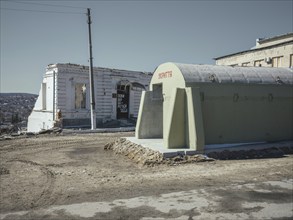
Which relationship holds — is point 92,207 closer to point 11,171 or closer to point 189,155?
point 11,171

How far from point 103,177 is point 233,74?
7.73 metres

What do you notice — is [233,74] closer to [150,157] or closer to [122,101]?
[150,157]

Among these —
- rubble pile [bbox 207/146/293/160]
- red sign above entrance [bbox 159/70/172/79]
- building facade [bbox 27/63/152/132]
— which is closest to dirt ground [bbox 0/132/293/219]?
rubble pile [bbox 207/146/293/160]

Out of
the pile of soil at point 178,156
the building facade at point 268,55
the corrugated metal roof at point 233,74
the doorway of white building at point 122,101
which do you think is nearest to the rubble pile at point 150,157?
the pile of soil at point 178,156

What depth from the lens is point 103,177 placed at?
9.20 m

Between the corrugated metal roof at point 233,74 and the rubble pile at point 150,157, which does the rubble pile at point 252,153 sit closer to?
the rubble pile at point 150,157

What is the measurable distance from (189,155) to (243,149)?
8.75ft

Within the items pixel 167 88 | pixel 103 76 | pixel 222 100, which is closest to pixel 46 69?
pixel 103 76

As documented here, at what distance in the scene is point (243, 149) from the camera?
41.8ft

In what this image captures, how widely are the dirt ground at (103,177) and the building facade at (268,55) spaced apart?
1541cm

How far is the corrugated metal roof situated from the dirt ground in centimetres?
357

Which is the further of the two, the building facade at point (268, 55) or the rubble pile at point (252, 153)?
the building facade at point (268, 55)

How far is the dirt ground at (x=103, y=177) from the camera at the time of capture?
23.2ft

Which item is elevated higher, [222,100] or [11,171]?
[222,100]
